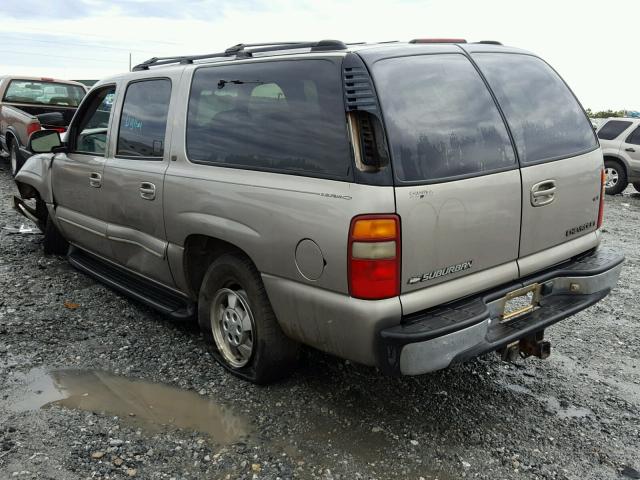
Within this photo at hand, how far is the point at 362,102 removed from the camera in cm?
271

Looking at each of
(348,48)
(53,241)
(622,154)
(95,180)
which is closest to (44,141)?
(95,180)

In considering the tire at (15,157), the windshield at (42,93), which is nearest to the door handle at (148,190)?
the tire at (15,157)

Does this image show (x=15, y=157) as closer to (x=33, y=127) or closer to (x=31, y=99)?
(x=33, y=127)

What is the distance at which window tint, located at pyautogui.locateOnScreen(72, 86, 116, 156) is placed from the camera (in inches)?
181

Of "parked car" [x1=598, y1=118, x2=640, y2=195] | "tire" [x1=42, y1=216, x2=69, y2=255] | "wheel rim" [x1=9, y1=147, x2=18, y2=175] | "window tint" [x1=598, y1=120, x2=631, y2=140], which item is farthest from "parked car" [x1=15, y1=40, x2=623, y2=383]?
"window tint" [x1=598, y1=120, x2=631, y2=140]

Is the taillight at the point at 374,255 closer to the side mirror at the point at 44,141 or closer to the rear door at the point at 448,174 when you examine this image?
the rear door at the point at 448,174

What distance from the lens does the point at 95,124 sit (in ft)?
15.8

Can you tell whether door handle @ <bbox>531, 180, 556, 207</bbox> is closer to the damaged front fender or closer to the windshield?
the damaged front fender

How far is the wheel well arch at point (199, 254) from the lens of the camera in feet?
11.5

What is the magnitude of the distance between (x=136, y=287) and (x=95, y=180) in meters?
0.89

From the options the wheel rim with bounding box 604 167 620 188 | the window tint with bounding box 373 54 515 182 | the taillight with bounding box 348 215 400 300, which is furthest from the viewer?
the wheel rim with bounding box 604 167 620 188

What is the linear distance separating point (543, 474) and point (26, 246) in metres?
5.71

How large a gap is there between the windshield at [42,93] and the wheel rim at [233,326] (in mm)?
9104

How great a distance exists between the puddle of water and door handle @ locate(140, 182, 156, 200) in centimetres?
117
